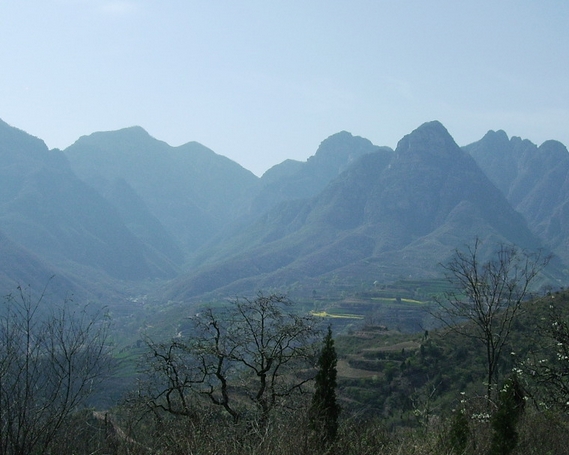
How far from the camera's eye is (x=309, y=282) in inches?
7441

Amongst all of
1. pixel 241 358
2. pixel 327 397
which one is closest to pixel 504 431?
pixel 327 397

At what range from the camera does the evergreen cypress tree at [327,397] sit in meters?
13.0

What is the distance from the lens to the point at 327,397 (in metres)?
14.1

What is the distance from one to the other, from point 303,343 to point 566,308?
31.1m

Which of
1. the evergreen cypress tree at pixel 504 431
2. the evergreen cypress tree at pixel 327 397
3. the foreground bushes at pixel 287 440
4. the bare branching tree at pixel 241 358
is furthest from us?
the bare branching tree at pixel 241 358

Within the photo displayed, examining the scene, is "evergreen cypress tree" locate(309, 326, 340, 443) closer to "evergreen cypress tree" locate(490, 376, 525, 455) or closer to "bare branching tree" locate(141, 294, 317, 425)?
Answer: "bare branching tree" locate(141, 294, 317, 425)

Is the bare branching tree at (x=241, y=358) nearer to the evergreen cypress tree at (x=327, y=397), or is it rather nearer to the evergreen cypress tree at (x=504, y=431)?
the evergreen cypress tree at (x=327, y=397)

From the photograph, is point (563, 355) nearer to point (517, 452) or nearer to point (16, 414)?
point (517, 452)

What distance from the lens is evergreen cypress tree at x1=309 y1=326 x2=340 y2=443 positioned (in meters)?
13.0

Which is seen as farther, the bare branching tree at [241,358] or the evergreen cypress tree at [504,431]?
the bare branching tree at [241,358]

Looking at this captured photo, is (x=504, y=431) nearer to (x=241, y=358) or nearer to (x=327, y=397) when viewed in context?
(x=327, y=397)

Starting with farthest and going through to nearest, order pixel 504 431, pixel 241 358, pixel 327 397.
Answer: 1. pixel 241 358
2. pixel 327 397
3. pixel 504 431

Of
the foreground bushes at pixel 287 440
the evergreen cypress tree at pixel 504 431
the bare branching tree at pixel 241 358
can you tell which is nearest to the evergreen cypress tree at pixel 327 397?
the foreground bushes at pixel 287 440

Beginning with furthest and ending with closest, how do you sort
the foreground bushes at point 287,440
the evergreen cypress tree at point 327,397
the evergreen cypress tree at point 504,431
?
the evergreen cypress tree at point 327,397, the evergreen cypress tree at point 504,431, the foreground bushes at point 287,440
